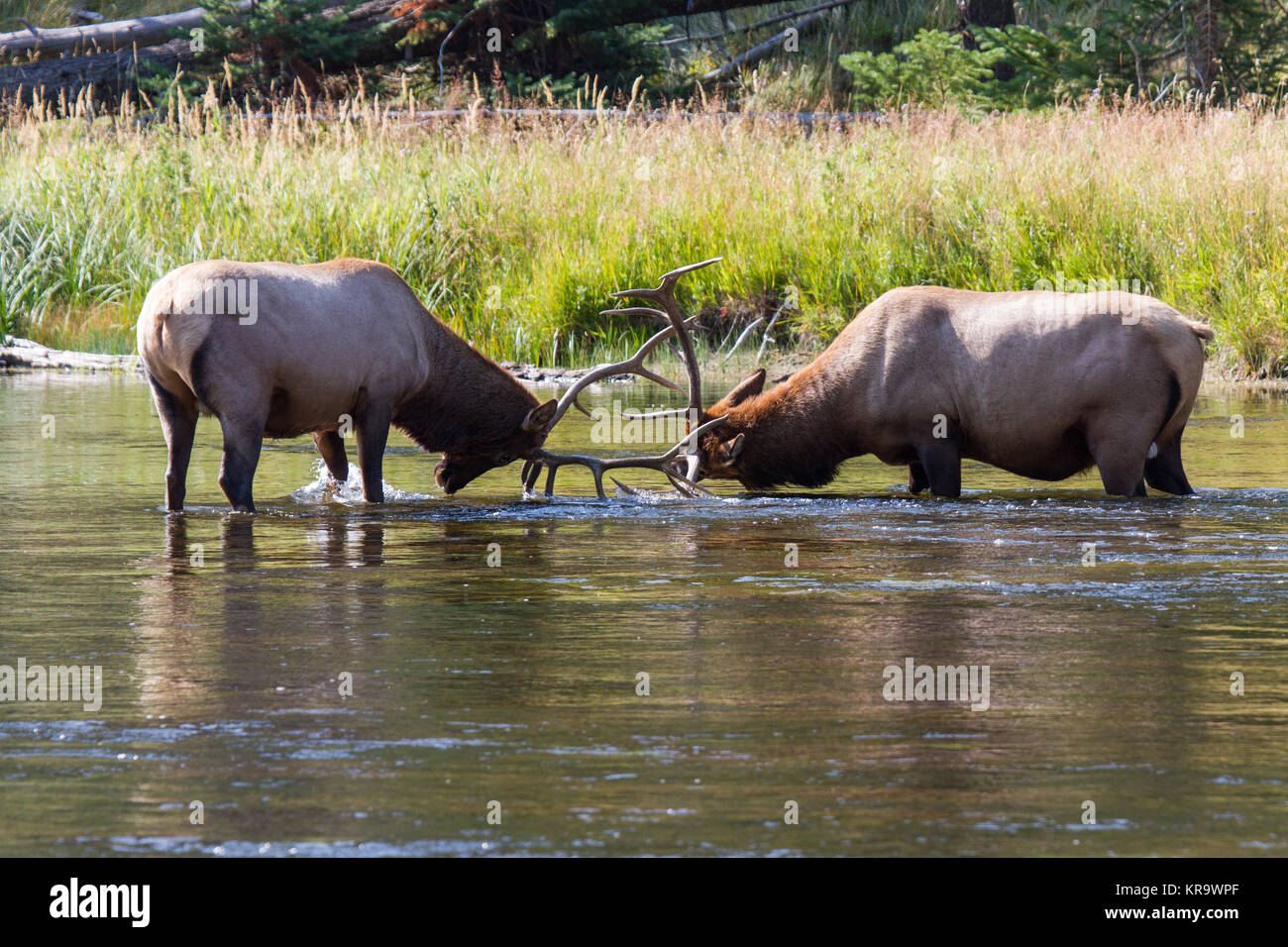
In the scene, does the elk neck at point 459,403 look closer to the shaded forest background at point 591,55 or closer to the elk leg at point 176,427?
the elk leg at point 176,427

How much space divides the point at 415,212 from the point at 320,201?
942mm

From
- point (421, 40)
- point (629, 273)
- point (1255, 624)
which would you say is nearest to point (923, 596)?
point (1255, 624)

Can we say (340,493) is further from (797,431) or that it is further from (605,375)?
(797,431)

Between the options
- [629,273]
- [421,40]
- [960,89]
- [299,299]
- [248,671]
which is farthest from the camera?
[421,40]

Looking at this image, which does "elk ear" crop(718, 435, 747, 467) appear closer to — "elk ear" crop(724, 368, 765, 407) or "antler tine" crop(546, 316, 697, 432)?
"elk ear" crop(724, 368, 765, 407)

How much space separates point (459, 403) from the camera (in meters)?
9.94

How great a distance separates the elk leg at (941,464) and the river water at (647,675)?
0.61ft

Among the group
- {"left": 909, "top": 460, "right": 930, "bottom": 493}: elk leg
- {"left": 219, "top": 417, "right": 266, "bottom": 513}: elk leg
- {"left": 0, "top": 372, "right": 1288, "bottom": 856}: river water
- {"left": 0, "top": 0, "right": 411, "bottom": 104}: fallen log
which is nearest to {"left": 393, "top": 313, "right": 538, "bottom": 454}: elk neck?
{"left": 0, "top": 372, "right": 1288, "bottom": 856}: river water

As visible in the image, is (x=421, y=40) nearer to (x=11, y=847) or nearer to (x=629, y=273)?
(x=629, y=273)

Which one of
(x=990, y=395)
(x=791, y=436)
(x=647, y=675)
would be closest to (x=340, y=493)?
(x=791, y=436)

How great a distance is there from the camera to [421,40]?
26.3 meters

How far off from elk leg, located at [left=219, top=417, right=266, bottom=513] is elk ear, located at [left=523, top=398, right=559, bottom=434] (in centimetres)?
176

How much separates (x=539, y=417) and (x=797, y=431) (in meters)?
1.41

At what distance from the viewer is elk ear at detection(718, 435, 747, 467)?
1005cm
